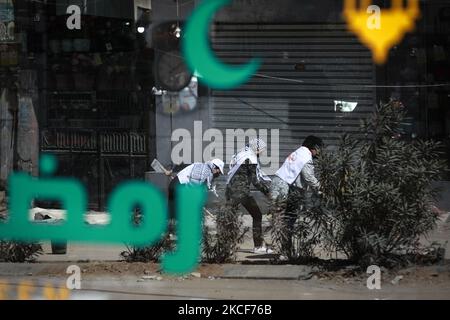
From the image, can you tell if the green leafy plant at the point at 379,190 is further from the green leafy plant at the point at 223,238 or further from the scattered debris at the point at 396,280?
the green leafy plant at the point at 223,238

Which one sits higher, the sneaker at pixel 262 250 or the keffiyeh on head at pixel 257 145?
the keffiyeh on head at pixel 257 145

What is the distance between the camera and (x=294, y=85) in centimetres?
1115

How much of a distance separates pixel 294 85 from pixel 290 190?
254 centimetres

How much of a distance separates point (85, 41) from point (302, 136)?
12.5ft

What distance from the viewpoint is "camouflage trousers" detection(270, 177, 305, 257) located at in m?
8.52

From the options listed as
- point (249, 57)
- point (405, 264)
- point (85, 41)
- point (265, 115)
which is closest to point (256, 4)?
→ point (249, 57)

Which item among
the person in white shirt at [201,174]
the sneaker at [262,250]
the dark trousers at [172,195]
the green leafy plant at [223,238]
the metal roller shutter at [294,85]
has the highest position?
the metal roller shutter at [294,85]

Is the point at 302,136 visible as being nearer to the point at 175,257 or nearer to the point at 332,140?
the point at 332,140

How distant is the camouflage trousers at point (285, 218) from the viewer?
852 centimetres

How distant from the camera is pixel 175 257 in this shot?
8859 mm

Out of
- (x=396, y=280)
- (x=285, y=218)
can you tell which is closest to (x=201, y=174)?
(x=285, y=218)

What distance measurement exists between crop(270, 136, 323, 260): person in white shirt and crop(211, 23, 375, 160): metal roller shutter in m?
1.77

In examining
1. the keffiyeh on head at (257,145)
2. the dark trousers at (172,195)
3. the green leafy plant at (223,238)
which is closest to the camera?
the green leafy plant at (223,238)

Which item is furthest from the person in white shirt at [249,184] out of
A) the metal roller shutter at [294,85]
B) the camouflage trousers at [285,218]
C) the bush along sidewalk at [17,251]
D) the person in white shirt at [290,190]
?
the bush along sidewalk at [17,251]
